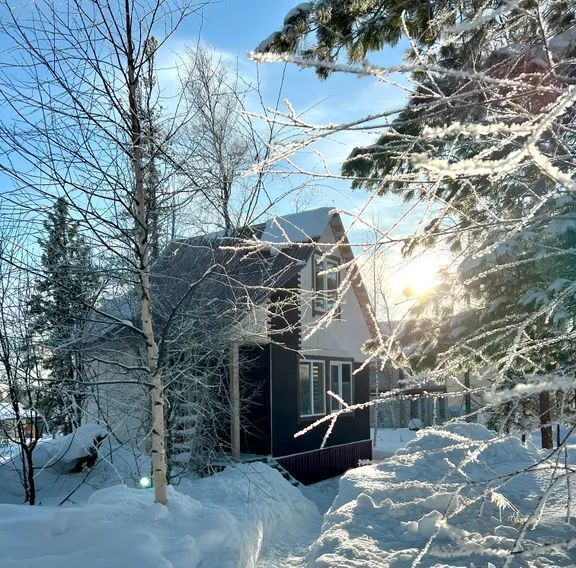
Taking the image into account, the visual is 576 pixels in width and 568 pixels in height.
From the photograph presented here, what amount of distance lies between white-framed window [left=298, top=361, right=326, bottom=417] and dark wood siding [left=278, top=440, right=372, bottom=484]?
102 centimetres

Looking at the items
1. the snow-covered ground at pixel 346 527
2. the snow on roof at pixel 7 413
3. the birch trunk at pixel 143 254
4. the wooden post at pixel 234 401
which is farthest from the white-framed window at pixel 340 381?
the birch trunk at pixel 143 254

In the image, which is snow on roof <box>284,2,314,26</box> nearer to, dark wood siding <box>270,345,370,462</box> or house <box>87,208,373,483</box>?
house <box>87,208,373,483</box>

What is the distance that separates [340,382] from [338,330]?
1437 mm

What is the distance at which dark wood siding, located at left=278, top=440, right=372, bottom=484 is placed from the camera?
12.8 meters

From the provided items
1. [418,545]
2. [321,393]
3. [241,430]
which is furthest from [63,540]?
[321,393]

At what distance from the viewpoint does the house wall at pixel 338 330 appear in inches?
536

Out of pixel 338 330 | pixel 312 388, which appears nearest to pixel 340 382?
pixel 338 330

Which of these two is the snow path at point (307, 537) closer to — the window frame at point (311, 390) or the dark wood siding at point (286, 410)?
the dark wood siding at point (286, 410)

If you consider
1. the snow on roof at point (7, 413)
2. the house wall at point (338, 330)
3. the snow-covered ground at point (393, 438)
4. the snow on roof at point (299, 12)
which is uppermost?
the snow on roof at point (299, 12)

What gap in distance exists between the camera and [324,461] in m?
14.1

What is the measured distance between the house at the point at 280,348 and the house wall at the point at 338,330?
30 millimetres

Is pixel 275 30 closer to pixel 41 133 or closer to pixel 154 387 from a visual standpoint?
pixel 41 133

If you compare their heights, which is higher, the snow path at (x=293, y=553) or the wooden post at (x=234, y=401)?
the wooden post at (x=234, y=401)

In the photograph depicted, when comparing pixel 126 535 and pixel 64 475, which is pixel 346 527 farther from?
pixel 64 475
